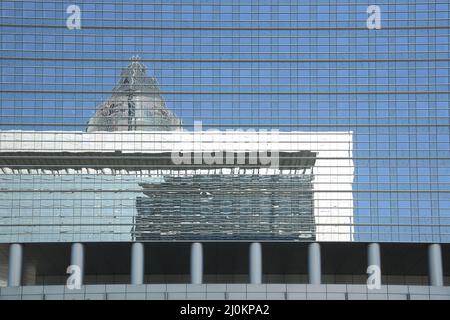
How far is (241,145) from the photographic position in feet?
247

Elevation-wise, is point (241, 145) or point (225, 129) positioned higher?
point (225, 129)

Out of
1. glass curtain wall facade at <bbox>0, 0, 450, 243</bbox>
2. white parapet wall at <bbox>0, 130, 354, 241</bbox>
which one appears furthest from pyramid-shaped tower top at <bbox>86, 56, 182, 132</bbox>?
white parapet wall at <bbox>0, 130, 354, 241</bbox>

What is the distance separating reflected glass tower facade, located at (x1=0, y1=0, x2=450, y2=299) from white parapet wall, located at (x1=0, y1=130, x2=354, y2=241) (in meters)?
0.12

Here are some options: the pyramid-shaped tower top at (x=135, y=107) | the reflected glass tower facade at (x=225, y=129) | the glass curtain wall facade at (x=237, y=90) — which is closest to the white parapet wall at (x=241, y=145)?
the reflected glass tower facade at (x=225, y=129)

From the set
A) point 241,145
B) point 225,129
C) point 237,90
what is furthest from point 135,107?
point 241,145

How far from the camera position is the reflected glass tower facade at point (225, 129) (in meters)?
74.2

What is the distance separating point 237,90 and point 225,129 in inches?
149

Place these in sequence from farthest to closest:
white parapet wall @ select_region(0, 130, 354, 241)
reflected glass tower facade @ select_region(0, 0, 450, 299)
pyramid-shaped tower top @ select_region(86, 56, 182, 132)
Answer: pyramid-shaped tower top @ select_region(86, 56, 182, 132), white parapet wall @ select_region(0, 130, 354, 241), reflected glass tower facade @ select_region(0, 0, 450, 299)

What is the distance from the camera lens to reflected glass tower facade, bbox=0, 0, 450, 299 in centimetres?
7419

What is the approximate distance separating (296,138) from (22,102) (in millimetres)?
23760

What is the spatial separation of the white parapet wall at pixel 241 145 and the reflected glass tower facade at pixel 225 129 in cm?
12

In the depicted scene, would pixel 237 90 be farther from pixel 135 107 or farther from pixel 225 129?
pixel 135 107

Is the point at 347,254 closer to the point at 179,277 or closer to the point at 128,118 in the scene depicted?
the point at 179,277

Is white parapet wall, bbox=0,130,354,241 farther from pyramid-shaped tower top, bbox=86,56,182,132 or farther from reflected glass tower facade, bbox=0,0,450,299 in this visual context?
pyramid-shaped tower top, bbox=86,56,182,132
